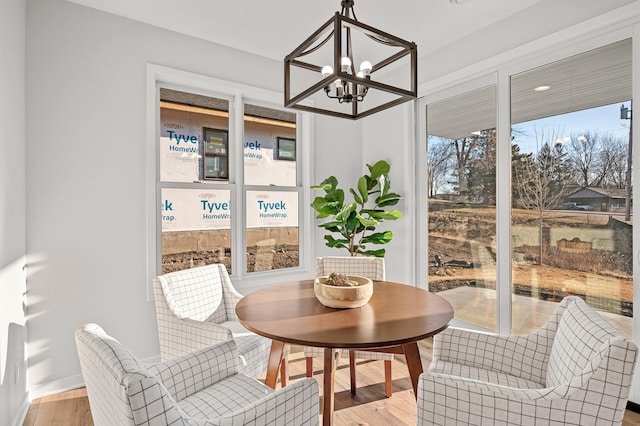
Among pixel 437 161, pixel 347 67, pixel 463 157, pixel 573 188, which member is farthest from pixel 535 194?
pixel 347 67

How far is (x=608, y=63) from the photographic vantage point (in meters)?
2.29

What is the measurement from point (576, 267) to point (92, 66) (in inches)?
148

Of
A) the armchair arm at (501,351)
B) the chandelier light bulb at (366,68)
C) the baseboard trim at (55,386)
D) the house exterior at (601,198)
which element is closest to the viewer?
the armchair arm at (501,351)

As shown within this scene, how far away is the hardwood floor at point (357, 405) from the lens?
6.75 ft

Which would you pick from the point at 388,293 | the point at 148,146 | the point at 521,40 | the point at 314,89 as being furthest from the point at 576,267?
the point at 148,146

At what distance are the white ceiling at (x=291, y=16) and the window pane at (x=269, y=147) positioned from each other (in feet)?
2.28

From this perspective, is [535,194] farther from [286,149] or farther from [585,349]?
[286,149]

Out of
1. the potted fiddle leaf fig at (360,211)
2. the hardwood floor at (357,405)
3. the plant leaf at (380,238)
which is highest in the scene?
the potted fiddle leaf fig at (360,211)

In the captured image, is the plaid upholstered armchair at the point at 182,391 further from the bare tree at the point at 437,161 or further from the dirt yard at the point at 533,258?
the bare tree at the point at 437,161

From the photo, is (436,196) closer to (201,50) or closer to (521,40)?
(521,40)

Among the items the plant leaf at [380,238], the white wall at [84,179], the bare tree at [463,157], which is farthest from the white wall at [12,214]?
the bare tree at [463,157]

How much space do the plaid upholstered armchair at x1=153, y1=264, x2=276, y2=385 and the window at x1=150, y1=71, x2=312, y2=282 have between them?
0.69 m

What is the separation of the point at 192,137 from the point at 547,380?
300 cm

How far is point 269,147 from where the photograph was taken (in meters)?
3.56
